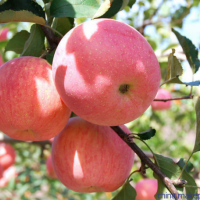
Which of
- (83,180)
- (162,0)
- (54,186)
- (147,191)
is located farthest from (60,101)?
(162,0)

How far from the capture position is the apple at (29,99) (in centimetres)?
61

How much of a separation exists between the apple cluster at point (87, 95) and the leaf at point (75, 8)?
0.12 m

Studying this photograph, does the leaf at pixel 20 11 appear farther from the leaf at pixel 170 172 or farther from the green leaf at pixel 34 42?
the leaf at pixel 170 172

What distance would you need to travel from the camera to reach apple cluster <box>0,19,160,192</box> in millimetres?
528

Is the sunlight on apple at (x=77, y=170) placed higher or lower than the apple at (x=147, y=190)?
higher

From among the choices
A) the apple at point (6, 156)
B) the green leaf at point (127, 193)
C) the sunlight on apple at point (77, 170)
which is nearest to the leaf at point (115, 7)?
the sunlight on apple at point (77, 170)

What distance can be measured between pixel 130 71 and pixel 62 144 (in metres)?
0.39

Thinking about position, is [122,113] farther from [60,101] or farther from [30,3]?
[30,3]

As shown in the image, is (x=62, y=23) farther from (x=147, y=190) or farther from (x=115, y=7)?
(x=147, y=190)

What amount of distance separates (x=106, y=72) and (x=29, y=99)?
0.77ft

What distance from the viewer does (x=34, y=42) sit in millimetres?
762

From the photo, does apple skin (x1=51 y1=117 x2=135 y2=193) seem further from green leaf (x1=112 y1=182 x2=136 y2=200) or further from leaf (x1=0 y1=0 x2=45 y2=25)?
leaf (x1=0 y1=0 x2=45 y2=25)

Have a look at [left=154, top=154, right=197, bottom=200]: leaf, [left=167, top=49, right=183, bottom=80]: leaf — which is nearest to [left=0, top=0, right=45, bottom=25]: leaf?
[left=167, top=49, right=183, bottom=80]: leaf

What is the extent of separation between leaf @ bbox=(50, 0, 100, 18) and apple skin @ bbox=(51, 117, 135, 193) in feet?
1.19
